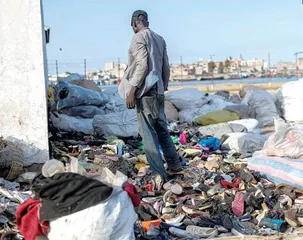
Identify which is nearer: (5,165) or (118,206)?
(118,206)

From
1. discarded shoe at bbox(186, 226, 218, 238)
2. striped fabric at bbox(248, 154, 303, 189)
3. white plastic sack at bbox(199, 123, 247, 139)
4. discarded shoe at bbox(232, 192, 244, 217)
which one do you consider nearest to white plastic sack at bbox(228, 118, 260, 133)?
white plastic sack at bbox(199, 123, 247, 139)

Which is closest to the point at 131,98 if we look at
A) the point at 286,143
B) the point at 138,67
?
the point at 138,67

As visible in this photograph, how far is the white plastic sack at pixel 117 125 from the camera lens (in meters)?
7.59

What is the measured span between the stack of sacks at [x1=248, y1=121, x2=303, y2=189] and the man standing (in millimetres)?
1094

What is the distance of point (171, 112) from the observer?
1030 centimetres

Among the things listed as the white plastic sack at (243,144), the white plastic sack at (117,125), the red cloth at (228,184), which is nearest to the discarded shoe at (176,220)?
the red cloth at (228,184)

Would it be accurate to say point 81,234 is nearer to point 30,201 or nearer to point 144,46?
point 30,201

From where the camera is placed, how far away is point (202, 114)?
10.1 metres

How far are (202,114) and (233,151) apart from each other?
323cm

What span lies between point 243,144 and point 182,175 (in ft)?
5.78

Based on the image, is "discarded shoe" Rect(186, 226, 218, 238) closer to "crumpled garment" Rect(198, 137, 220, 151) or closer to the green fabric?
"crumpled garment" Rect(198, 137, 220, 151)

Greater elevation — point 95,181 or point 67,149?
point 95,181

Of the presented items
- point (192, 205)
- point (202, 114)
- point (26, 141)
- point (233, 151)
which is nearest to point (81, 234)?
point (192, 205)

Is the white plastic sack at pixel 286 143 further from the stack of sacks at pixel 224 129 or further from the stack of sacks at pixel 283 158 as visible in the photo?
the stack of sacks at pixel 224 129
